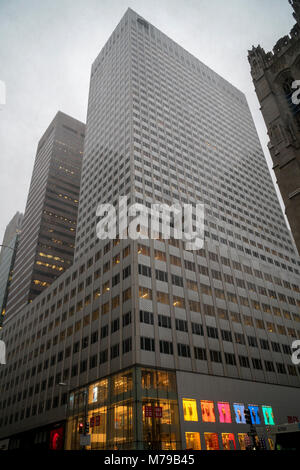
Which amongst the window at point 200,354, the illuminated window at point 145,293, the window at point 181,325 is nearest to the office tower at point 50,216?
the illuminated window at point 145,293

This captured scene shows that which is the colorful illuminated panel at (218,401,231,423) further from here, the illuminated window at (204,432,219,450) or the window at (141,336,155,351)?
the window at (141,336,155,351)

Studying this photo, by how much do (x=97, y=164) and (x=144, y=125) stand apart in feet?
57.5

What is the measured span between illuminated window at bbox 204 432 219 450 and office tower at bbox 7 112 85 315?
269 feet

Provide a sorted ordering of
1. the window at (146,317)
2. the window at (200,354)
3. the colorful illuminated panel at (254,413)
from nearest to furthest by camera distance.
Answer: the window at (146,317) < the window at (200,354) < the colorful illuminated panel at (254,413)

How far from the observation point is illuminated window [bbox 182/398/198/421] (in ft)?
147

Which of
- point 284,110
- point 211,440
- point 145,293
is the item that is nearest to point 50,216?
point 145,293

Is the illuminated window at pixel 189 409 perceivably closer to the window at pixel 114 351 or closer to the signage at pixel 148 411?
the signage at pixel 148 411

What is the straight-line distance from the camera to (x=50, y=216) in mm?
132250

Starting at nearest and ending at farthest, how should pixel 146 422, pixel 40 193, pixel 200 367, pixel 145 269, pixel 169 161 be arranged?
pixel 146 422 → pixel 200 367 → pixel 145 269 → pixel 169 161 → pixel 40 193

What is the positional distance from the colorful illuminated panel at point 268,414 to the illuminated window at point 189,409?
603 inches

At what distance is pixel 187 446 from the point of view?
42.4 meters

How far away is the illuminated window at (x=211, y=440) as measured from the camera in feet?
147
